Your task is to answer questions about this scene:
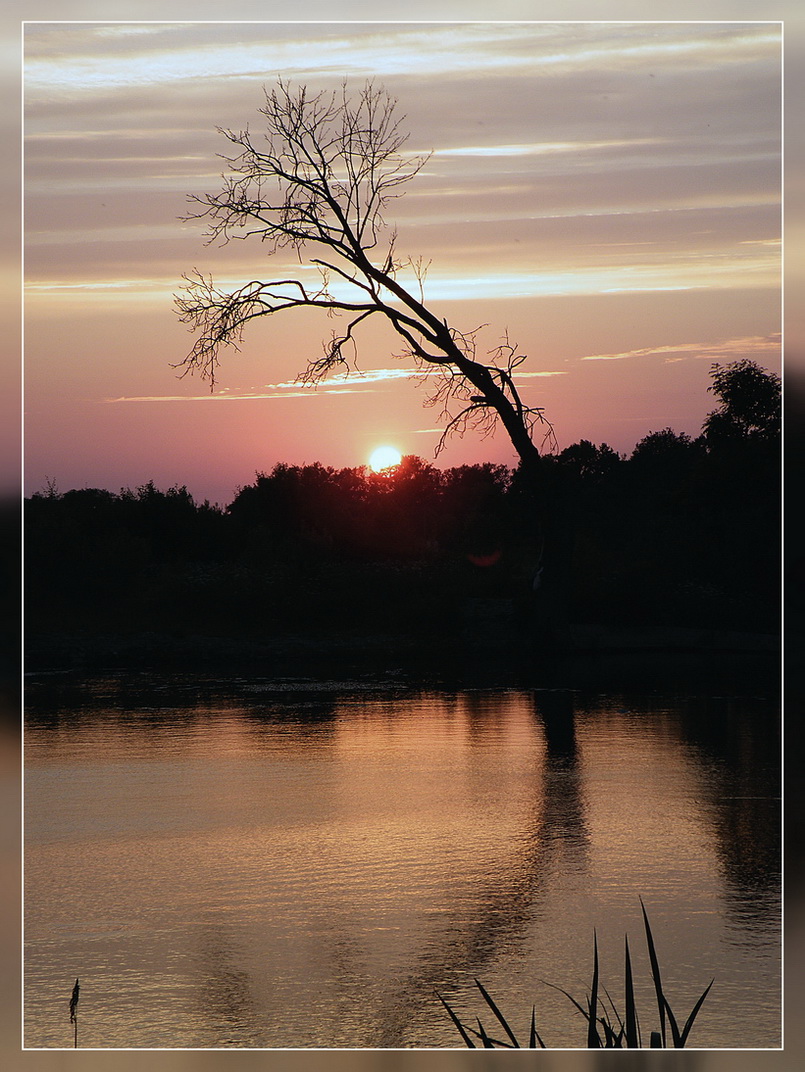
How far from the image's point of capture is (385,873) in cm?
506

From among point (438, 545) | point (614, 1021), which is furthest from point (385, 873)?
point (438, 545)

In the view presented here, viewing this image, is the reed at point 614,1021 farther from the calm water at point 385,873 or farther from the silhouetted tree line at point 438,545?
the silhouetted tree line at point 438,545

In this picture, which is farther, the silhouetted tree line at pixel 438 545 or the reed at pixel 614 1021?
the silhouetted tree line at pixel 438 545

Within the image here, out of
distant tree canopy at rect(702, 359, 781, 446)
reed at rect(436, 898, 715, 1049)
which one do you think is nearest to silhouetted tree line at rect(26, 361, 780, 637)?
distant tree canopy at rect(702, 359, 781, 446)

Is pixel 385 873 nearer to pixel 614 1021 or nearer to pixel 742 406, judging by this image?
A: pixel 614 1021

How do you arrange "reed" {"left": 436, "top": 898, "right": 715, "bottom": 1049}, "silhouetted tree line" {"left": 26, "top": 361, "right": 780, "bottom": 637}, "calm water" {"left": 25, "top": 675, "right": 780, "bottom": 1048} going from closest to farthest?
"reed" {"left": 436, "top": 898, "right": 715, "bottom": 1049}
"calm water" {"left": 25, "top": 675, "right": 780, "bottom": 1048}
"silhouetted tree line" {"left": 26, "top": 361, "right": 780, "bottom": 637}

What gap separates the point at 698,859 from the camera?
5297mm

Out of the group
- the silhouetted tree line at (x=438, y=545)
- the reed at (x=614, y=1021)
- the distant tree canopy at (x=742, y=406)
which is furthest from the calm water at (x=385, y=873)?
the distant tree canopy at (x=742, y=406)

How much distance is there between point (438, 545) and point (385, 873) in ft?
47.8

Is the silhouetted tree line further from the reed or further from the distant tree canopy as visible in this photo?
the reed

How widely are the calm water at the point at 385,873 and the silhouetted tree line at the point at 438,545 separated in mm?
4563

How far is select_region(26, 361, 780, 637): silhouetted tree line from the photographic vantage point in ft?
49.6

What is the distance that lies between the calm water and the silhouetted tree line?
456cm

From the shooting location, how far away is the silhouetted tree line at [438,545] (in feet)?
49.6
